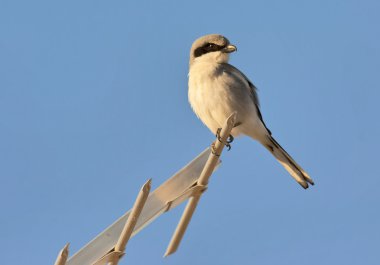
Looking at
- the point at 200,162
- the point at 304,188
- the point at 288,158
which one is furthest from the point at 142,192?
the point at 288,158

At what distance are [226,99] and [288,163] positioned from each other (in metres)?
0.75

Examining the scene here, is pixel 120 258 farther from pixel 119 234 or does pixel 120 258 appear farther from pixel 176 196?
pixel 176 196

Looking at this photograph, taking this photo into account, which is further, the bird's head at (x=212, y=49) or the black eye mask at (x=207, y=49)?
the black eye mask at (x=207, y=49)

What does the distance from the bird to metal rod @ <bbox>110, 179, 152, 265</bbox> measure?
2.88 meters

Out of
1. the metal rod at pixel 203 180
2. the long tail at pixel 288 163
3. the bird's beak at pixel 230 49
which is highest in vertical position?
the bird's beak at pixel 230 49

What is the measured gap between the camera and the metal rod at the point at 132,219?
92.9 inches

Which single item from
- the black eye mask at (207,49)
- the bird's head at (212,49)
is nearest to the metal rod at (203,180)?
the bird's head at (212,49)

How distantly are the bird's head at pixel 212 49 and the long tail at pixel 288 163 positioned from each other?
2.98 feet

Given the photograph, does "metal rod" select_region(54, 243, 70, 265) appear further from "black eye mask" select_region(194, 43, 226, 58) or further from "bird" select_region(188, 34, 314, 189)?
"black eye mask" select_region(194, 43, 226, 58)

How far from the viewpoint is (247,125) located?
5.73m

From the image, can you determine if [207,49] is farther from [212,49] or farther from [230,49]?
[230,49]

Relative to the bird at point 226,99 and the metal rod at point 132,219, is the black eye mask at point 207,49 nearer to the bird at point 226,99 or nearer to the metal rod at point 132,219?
the bird at point 226,99

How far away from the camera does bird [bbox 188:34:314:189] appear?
5492mm

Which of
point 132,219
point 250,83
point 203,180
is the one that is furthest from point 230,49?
point 132,219
